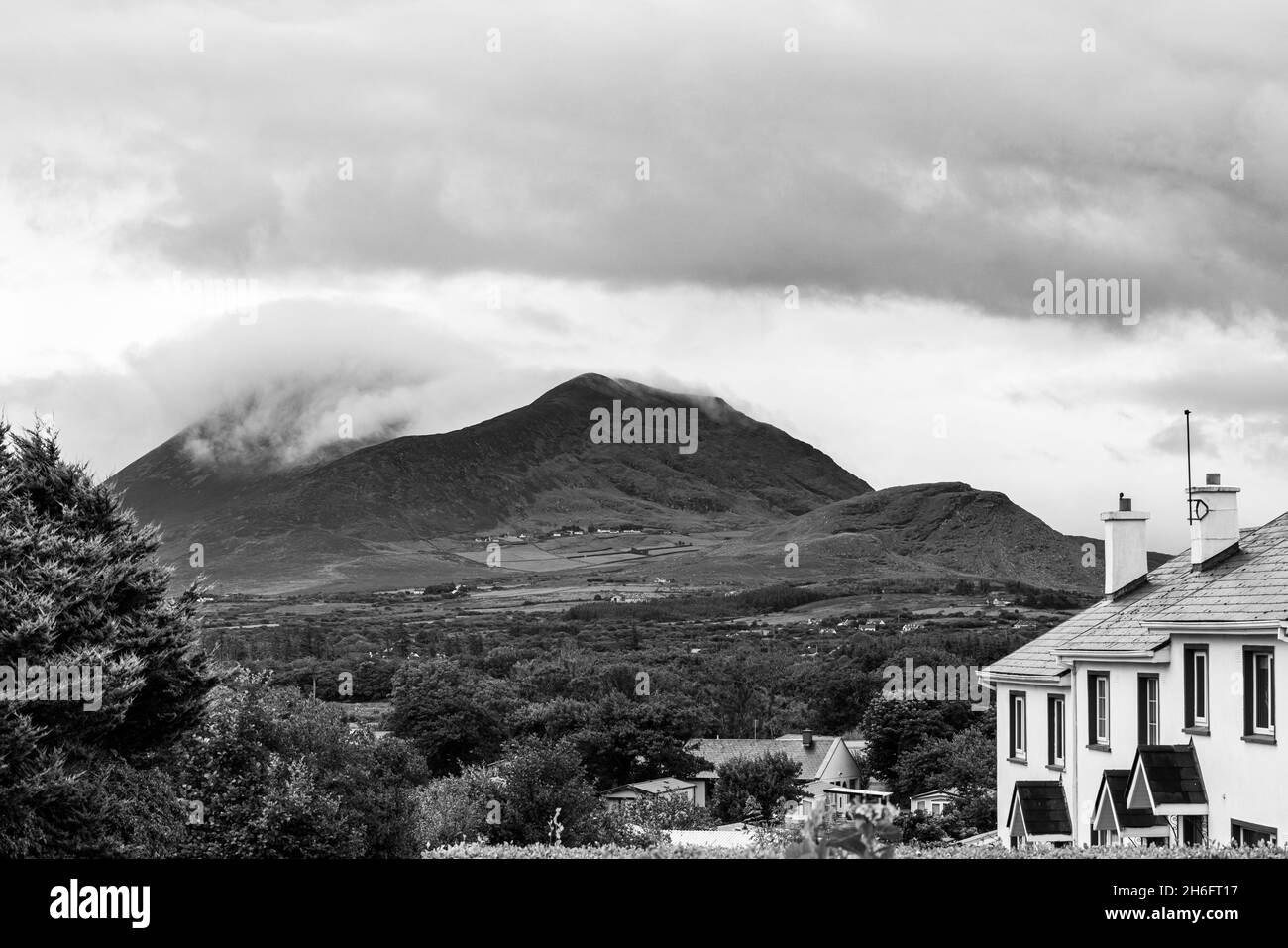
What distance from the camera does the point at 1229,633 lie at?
79.2ft

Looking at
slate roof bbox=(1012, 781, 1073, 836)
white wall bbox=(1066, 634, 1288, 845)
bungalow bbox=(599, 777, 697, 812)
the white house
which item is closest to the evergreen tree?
slate roof bbox=(1012, 781, 1073, 836)

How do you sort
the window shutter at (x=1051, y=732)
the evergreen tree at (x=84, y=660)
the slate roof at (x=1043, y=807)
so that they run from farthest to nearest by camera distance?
the window shutter at (x=1051, y=732) → the slate roof at (x=1043, y=807) → the evergreen tree at (x=84, y=660)

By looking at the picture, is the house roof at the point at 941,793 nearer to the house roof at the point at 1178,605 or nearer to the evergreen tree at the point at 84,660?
the house roof at the point at 1178,605

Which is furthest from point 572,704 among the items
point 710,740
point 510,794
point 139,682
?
point 139,682

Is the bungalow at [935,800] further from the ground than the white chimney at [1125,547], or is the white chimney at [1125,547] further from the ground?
the white chimney at [1125,547]

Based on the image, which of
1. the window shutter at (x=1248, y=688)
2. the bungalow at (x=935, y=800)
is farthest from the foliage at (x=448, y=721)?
the window shutter at (x=1248, y=688)

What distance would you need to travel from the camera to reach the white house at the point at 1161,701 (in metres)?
23.6

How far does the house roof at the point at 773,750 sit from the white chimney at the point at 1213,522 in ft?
249

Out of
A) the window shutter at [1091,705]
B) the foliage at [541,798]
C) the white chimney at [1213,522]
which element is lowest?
the foliage at [541,798]

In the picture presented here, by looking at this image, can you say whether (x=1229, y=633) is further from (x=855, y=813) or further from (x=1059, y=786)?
(x=855, y=813)
